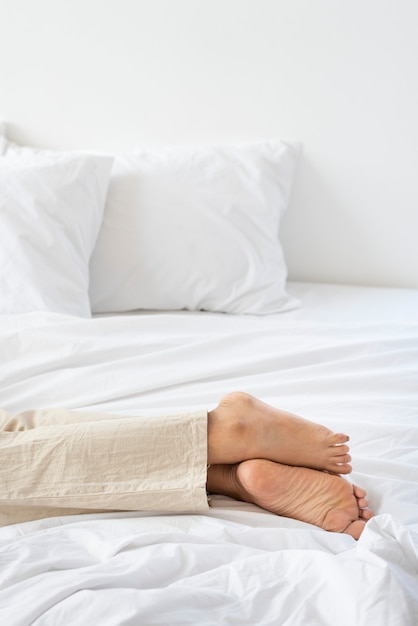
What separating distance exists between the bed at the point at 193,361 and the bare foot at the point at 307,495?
0.03 meters

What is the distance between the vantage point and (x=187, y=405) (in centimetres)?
151

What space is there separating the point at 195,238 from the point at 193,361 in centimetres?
51

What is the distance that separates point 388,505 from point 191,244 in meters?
1.03

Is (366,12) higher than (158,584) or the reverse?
higher

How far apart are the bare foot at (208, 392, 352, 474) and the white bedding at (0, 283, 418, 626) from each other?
0.07 metres

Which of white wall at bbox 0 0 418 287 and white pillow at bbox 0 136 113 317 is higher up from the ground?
white wall at bbox 0 0 418 287

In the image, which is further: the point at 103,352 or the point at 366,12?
the point at 366,12

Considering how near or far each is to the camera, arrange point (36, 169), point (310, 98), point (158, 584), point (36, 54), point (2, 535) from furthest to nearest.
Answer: point (36, 54) < point (310, 98) < point (36, 169) < point (2, 535) < point (158, 584)

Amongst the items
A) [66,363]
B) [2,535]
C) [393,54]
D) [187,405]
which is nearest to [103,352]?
[66,363]

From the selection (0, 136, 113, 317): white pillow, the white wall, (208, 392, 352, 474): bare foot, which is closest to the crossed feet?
(208, 392, 352, 474): bare foot

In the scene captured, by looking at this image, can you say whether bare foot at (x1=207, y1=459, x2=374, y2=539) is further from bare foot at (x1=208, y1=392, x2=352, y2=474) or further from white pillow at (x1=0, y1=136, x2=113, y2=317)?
white pillow at (x1=0, y1=136, x2=113, y2=317)

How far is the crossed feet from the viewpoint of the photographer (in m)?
1.20

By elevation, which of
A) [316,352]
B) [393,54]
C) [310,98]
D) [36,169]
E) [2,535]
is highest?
[393,54]

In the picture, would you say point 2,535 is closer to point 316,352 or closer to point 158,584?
point 158,584
